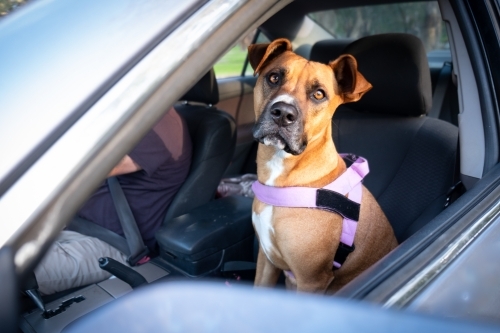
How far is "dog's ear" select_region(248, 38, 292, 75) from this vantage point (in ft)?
6.66

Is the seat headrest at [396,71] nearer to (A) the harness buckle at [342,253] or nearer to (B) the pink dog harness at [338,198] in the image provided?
(B) the pink dog harness at [338,198]

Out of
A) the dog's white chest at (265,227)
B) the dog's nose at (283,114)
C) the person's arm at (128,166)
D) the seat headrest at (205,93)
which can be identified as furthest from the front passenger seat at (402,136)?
the person's arm at (128,166)

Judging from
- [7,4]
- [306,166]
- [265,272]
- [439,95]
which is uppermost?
[7,4]

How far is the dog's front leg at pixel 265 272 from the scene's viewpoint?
2262 mm

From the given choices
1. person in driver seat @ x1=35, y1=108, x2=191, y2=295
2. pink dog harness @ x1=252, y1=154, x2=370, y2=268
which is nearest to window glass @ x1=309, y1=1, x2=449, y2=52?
person in driver seat @ x1=35, y1=108, x2=191, y2=295

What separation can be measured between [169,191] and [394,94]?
143 centimetres

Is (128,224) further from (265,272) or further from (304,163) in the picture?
(304,163)

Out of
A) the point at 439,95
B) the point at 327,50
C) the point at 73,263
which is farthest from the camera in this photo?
the point at 439,95

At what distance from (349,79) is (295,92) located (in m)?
0.29

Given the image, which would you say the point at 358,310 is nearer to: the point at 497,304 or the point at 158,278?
the point at 497,304

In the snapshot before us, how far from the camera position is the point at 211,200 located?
2742 millimetres

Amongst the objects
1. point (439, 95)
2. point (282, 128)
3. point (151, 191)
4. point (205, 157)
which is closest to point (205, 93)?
point (205, 157)

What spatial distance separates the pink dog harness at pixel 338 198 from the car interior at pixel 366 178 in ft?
1.22

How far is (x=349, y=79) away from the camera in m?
2.06
